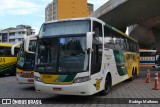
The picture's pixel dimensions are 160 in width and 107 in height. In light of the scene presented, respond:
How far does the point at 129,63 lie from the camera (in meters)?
18.2

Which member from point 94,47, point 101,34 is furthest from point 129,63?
point 94,47

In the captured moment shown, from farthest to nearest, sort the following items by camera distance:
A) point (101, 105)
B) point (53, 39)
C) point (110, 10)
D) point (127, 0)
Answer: point (110, 10), point (127, 0), point (53, 39), point (101, 105)

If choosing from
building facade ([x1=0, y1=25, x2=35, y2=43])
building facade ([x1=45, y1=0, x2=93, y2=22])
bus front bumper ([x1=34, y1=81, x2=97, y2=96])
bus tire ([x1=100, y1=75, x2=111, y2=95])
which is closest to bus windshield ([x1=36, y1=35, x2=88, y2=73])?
bus front bumper ([x1=34, y1=81, x2=97, y2=96])

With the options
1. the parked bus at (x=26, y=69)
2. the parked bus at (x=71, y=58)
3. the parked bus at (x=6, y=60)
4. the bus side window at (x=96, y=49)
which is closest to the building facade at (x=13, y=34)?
the parked bus at (x=6, y=60)

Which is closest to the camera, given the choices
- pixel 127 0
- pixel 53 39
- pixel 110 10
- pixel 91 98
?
pixel 53 39

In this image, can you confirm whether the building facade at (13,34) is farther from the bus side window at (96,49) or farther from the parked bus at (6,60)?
the bus side window at (96,49)

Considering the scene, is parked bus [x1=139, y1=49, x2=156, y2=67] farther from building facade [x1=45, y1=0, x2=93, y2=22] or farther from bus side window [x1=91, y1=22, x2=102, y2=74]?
building facade [x1=45, y1=0, x2=93, y2=22]

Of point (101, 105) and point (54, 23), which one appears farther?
point (54, 23)

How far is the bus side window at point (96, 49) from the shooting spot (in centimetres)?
1052

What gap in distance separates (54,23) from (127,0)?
14.8m

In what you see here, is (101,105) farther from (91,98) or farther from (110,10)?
(110,10)

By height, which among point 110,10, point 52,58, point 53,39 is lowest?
point 52,58

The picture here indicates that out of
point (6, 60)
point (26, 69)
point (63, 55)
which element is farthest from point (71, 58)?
point (6, 60)

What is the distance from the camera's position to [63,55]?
10.3 m
